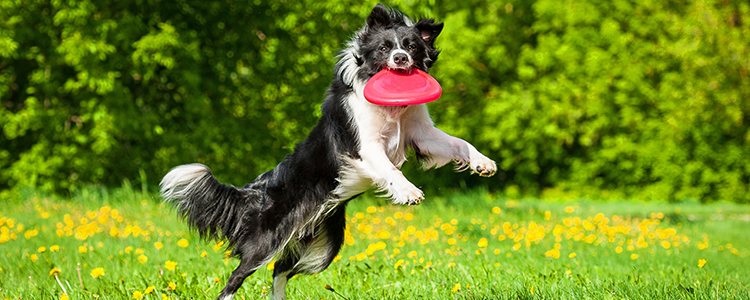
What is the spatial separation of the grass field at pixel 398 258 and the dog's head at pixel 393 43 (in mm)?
1165

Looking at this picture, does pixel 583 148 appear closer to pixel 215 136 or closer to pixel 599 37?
pixel 599 37

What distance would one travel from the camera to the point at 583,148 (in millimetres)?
18250

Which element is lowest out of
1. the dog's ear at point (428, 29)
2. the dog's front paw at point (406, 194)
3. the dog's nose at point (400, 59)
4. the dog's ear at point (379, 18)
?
the dog's front paw at point (406, 194)

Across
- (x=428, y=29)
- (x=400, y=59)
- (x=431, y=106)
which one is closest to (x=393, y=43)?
(x=400, y=59)

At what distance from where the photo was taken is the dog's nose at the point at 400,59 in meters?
4.85

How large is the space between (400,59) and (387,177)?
0.59 m

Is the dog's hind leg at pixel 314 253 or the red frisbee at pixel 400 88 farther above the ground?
the red frisbee at pixel 400 88

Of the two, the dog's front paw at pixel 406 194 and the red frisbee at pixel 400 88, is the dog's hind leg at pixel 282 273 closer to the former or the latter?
the dog's front paw at pixel 406 194

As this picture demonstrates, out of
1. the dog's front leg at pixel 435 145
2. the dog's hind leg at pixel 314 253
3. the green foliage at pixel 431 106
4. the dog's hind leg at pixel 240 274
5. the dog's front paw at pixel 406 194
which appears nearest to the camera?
the dog's front paw at pixel 406 194

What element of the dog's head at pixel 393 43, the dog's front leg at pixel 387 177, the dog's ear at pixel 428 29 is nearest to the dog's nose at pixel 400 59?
the dog's head at pixel 393 43

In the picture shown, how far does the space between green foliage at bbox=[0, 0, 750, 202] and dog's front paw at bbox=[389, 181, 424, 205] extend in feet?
23.2

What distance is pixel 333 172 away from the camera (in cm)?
507

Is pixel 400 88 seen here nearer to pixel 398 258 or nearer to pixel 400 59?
pixel 400 59

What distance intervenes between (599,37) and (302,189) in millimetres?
12707
